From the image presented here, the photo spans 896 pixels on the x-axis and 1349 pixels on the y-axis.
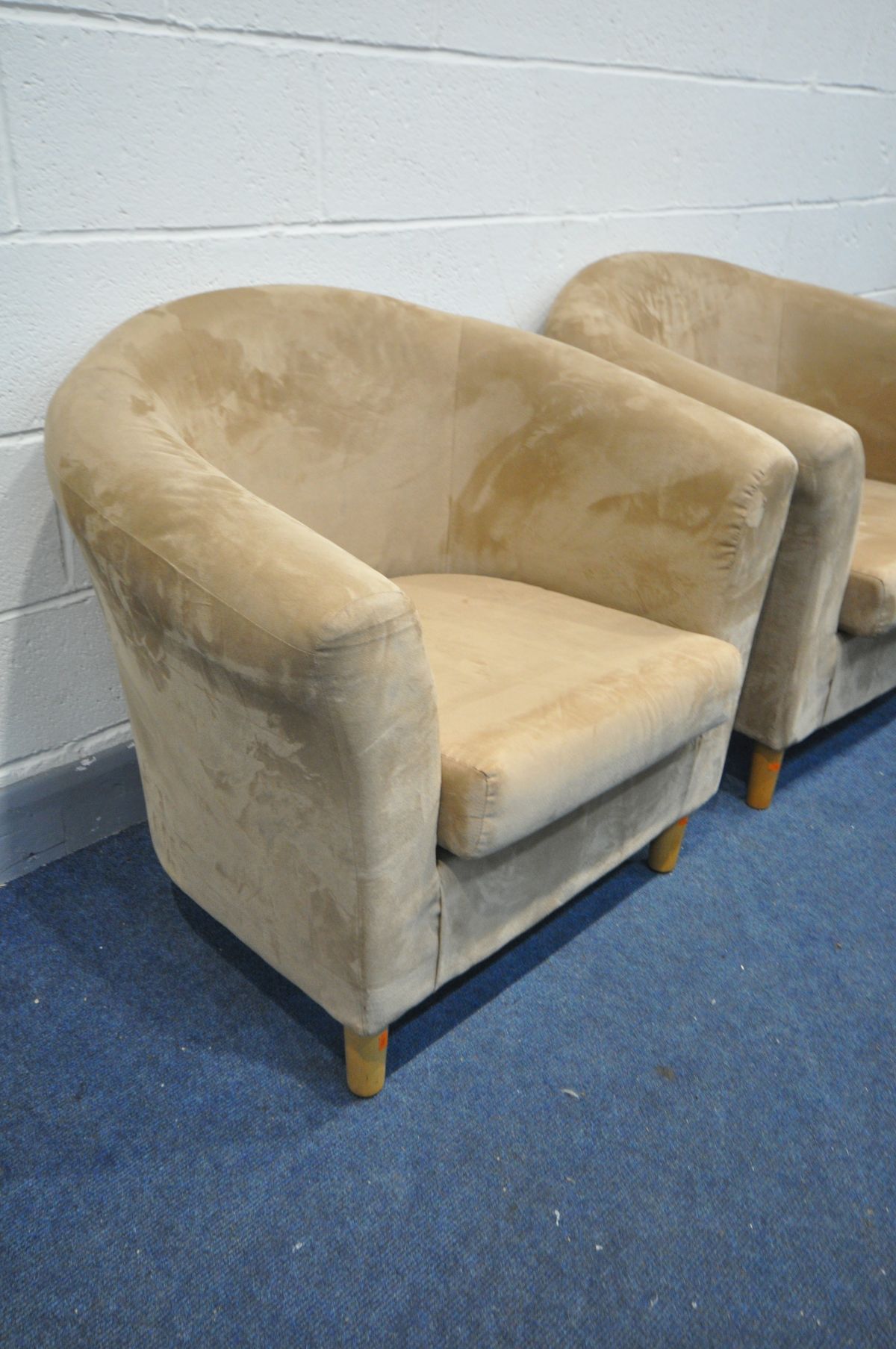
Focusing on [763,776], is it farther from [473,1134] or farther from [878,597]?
[473,1134]

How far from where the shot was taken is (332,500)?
142cm

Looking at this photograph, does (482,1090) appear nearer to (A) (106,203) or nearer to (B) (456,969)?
(B) (456,969)

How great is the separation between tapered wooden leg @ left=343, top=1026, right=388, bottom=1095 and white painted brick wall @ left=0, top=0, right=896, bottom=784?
658 millimetres

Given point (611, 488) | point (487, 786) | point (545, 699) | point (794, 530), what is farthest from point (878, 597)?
point (487, 786)

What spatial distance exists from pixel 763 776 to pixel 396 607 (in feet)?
3.43

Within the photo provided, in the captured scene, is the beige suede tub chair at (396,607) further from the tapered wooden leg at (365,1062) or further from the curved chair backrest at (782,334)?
the curved chair backrest at (782,334)

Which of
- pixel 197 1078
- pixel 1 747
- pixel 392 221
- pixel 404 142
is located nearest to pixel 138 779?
pixel 1 747

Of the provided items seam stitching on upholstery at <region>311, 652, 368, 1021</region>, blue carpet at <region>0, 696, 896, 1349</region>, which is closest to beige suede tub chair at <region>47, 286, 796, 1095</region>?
seam stitching on upholstery at <region>311, 652, 368, 1021</region>

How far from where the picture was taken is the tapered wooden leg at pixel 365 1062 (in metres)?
1.13

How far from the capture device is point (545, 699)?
1138mm

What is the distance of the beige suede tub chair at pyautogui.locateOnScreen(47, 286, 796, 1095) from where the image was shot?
2.97 ft

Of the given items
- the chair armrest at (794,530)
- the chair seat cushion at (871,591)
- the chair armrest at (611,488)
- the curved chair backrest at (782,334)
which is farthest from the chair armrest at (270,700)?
the curved chair backrest at (782,334)

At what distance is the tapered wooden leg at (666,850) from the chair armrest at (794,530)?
0.82 feet

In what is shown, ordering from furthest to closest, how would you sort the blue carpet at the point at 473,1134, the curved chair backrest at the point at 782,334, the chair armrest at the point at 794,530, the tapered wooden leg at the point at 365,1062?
the curved chair backrest at the point at 782,334
the chair armrest at the point at 794,530
the tapered wooden leg at the point at 365,1062
the blue carpet at the point at 473,1134
